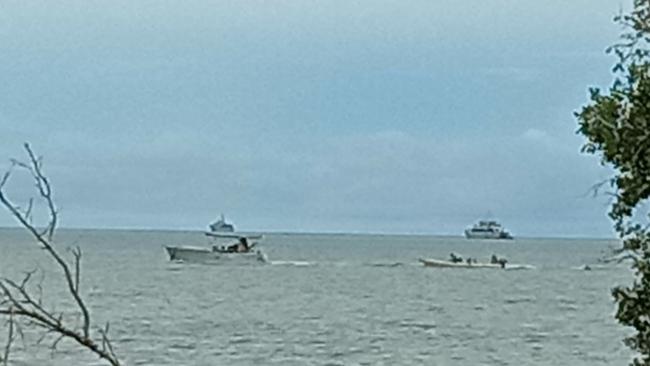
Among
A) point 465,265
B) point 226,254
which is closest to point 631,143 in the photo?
point 226,254

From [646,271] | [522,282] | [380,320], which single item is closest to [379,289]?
[522,282]

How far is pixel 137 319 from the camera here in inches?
1706

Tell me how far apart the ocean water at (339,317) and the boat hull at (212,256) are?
66 cm

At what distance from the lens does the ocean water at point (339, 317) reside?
33062mm

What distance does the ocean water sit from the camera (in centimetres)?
3306

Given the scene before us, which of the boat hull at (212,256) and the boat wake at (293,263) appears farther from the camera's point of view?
the boat wake at (293,263)

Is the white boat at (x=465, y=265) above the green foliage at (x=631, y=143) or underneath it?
above

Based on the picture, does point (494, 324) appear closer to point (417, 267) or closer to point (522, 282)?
point (522, 282)

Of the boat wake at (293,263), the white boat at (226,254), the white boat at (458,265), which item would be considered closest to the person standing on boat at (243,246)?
the white boat at (226,254)

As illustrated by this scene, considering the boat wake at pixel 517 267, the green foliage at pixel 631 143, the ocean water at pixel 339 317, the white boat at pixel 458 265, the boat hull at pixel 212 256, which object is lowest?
the green foliage at pixel 631 143

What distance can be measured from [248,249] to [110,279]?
1329cm

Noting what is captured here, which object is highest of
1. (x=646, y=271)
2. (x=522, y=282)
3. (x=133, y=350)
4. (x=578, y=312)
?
(x=522, y=282)

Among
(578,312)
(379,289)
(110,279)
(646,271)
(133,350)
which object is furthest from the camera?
(110,279)

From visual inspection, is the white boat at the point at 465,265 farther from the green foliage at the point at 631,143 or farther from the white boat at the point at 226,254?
the green foliage at the point at 631,143
